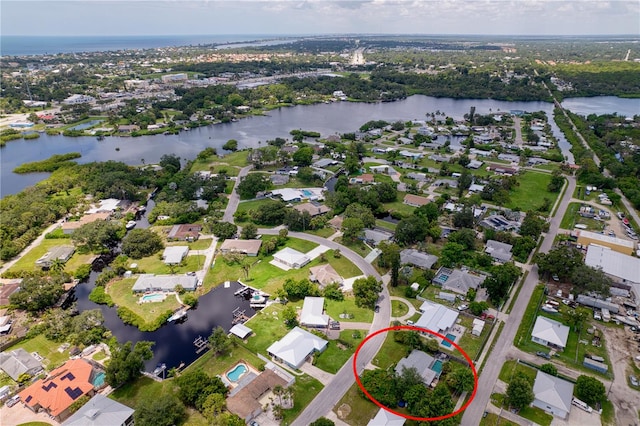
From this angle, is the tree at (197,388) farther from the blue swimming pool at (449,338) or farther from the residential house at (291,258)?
the blue swimming pool at (449,338)

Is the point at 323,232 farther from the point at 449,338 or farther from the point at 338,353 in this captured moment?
the point at 449,338

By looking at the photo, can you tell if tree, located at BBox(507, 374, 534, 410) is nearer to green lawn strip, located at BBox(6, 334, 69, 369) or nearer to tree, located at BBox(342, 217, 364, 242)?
tree, located at BBox(342, 217, 364, 242)

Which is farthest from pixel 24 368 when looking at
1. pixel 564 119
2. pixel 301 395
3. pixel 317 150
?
pixel 564 119

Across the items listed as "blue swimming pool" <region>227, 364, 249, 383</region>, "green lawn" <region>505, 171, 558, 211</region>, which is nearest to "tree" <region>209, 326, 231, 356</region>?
"blue swimming pool" <region>227, 364, 249, 383</region>

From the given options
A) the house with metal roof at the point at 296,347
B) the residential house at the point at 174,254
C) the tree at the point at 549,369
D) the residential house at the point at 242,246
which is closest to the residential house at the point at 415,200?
the residential house at the point at 242,246

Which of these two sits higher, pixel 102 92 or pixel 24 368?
pixel 102 92

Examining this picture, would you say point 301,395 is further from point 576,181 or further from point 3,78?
point 3,78
